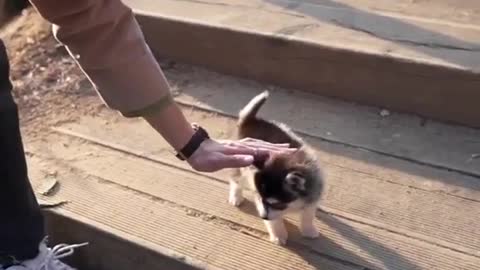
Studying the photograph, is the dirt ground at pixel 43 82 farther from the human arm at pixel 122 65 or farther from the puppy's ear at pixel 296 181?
the human arm at pixel 122 65

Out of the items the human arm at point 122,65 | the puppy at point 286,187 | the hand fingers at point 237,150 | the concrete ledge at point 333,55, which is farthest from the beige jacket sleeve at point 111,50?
the concrete ledge at point 333,55

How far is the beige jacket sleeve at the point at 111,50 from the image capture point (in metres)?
1.25

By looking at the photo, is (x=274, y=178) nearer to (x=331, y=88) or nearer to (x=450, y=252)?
(x=450, y=252)

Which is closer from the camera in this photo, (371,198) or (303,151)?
(303,151)

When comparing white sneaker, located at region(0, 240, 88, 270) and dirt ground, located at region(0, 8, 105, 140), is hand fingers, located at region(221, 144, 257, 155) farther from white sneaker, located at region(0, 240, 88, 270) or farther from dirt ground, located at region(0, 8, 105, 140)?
dirt ground, located at region(0, 8, 105, 140)

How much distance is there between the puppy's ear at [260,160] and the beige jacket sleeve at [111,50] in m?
0.21

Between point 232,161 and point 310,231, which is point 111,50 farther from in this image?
point 310,231

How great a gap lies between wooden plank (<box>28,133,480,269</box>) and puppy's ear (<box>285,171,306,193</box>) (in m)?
0.15

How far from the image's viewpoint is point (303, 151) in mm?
1784

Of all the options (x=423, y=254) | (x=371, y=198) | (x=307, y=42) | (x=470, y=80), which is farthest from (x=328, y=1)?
(x=423, y=254)

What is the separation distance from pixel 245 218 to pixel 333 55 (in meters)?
0.62

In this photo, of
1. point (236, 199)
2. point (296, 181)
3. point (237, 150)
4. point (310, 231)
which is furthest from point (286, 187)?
point (237, 150)

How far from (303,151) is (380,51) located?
595 millimetres

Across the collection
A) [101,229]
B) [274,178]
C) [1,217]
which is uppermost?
[1,217]
